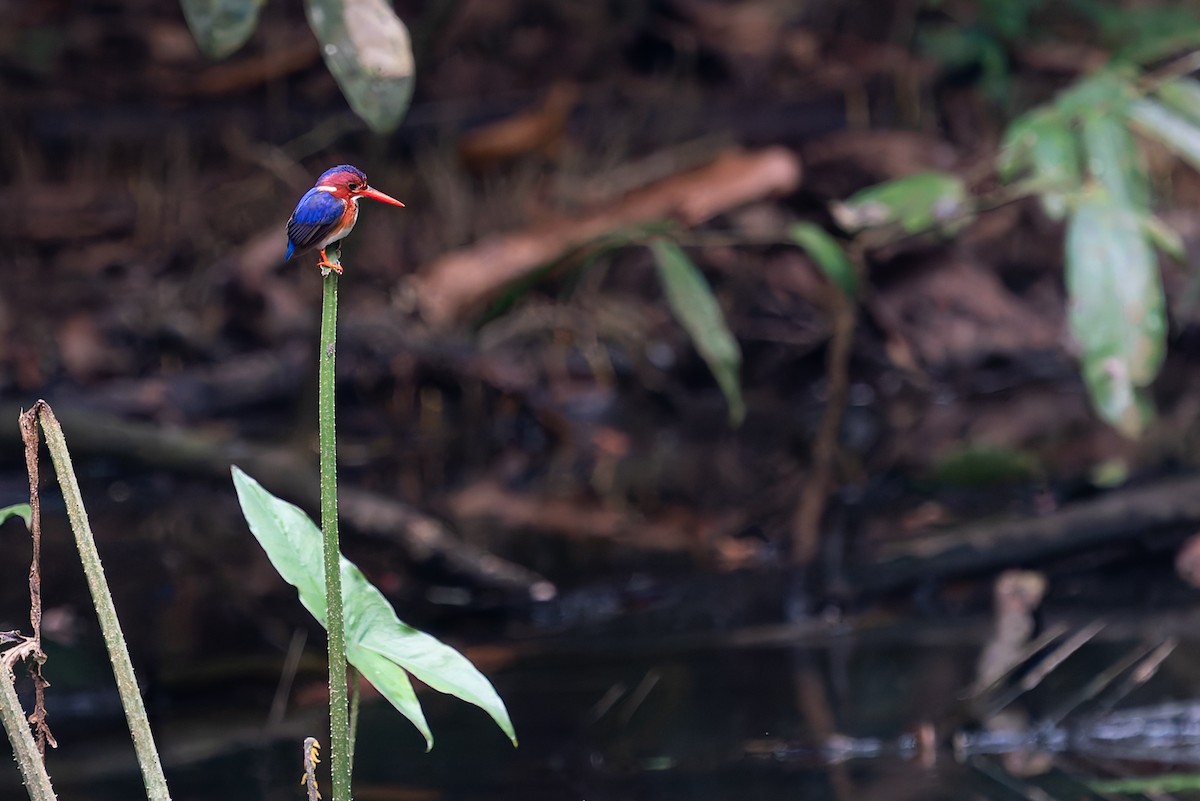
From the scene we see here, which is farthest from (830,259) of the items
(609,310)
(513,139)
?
(513,139)

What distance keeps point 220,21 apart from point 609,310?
267 cm

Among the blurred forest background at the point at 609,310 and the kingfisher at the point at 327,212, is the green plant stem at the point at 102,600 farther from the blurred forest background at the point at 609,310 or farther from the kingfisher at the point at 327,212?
the blurred forest background at the point at 609,310

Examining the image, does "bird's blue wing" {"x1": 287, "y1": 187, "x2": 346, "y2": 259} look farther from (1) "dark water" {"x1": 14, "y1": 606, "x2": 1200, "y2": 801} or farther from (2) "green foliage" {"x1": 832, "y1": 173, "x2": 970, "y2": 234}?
(2) "green foliage" {"x1": 832, "y1": 173, "x2": 970, "y2": 234}

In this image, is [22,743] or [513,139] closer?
[22,743]

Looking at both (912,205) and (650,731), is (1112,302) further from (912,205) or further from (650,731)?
(650,731)

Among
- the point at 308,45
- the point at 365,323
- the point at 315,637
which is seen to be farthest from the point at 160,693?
the point at 308,45

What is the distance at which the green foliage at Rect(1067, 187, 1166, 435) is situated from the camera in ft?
5.87

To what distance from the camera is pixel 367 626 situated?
2.62 feet

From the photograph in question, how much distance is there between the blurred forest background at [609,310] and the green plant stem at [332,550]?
782 millimetres

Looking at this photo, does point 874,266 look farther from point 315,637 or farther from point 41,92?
point 41,92

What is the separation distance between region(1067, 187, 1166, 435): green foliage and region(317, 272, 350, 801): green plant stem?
1352 mm

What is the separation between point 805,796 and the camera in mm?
1094

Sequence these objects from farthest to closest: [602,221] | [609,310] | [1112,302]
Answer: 1. [602,221]
2. [609,310]
3. [1112,302]

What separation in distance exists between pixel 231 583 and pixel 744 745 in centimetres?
99
